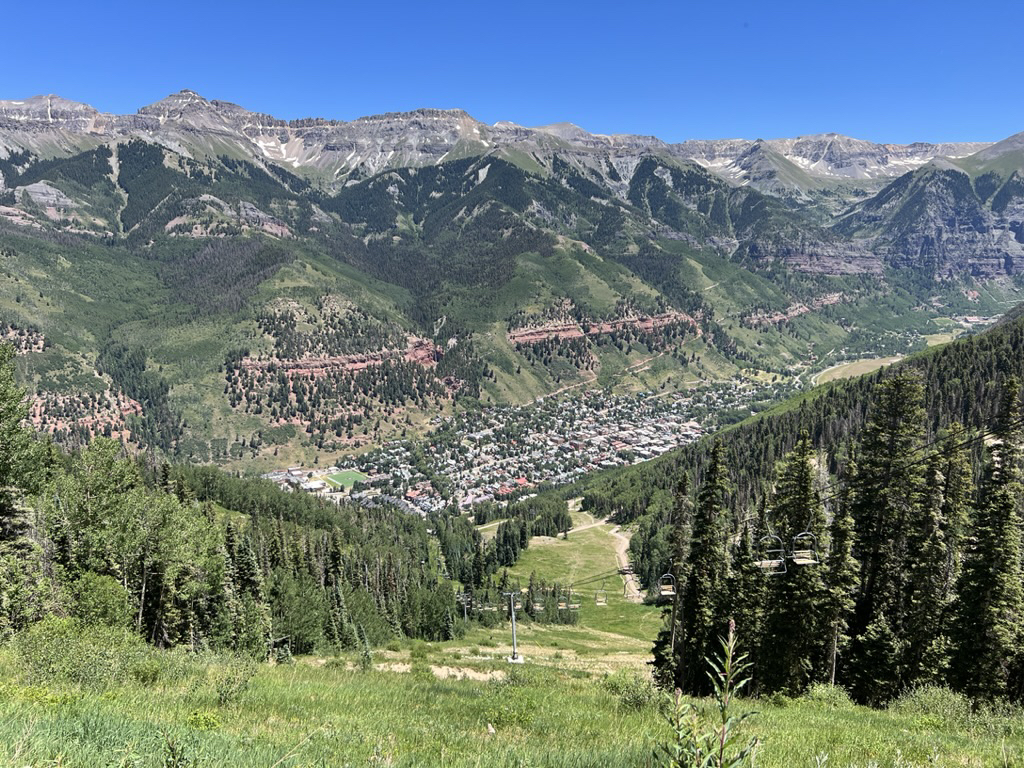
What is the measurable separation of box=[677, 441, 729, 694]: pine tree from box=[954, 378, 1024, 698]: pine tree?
1296 centimetres

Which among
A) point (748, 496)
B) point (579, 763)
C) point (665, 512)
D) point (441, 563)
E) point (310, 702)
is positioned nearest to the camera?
point (579, 763)

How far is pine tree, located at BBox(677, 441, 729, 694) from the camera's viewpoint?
3772 cm

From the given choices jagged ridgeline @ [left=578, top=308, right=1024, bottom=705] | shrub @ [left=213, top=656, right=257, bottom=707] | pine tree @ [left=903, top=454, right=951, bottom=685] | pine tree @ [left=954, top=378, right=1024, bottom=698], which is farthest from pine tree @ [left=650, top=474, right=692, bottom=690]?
shrub @ [left=213, top=656, right=257, bottom=707]

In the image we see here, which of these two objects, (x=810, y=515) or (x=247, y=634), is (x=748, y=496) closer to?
(x=810, y=515)

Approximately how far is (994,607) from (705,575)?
15.3 m

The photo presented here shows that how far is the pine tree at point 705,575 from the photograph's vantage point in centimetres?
3772

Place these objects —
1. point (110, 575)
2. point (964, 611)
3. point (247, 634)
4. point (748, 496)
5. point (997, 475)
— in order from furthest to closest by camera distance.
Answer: point (748, 496) < point (247, 634) < point (110, 575) < point (997, 475) < point (964, 611)

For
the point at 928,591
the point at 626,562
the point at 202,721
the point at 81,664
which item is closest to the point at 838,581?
the point at 928,591

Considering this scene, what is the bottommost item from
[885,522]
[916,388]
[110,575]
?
[110,575]

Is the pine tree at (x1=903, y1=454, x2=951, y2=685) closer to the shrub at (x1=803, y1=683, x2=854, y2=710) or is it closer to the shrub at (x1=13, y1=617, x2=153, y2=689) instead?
the shrub at (x1=803, y1=683, x2=854, y2=710)

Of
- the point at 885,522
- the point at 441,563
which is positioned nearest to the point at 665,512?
the point at 441,563

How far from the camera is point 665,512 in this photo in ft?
547

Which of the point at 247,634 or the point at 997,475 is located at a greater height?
the point at 997,475

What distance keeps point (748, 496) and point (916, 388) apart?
112937mm
